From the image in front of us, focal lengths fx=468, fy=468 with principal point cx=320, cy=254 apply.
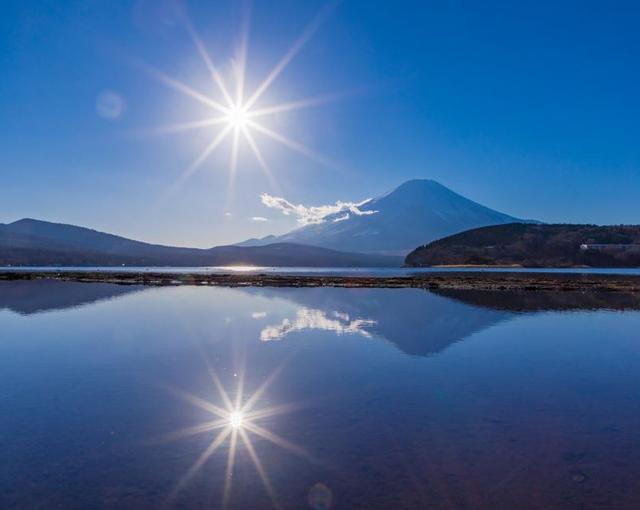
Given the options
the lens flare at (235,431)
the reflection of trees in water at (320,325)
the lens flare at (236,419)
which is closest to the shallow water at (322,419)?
the lens flare at (235,431)

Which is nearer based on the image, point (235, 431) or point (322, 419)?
point (235, 431)

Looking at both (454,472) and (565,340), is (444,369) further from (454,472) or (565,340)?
(565,340)

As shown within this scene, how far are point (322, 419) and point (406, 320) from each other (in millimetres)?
23319

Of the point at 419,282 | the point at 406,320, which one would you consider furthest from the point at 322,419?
the point at 419,282

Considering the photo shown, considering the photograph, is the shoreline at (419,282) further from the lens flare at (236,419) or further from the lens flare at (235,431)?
the lens flare at (236,419)

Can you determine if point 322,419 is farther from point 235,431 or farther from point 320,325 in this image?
point 320,325

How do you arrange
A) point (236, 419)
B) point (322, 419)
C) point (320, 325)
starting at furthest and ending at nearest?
point (320, 325), point (236, 419), point (322, 419)

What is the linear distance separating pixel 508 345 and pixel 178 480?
2079cm

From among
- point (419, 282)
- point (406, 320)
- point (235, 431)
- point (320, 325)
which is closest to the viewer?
point (235, 431)

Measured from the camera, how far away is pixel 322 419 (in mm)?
13172

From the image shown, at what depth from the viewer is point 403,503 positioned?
851cm

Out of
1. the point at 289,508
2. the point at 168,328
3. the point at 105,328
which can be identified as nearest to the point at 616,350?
the point at 289,508

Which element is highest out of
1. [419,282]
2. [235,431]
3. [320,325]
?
[419,282]

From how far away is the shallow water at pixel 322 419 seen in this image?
9031 mm
